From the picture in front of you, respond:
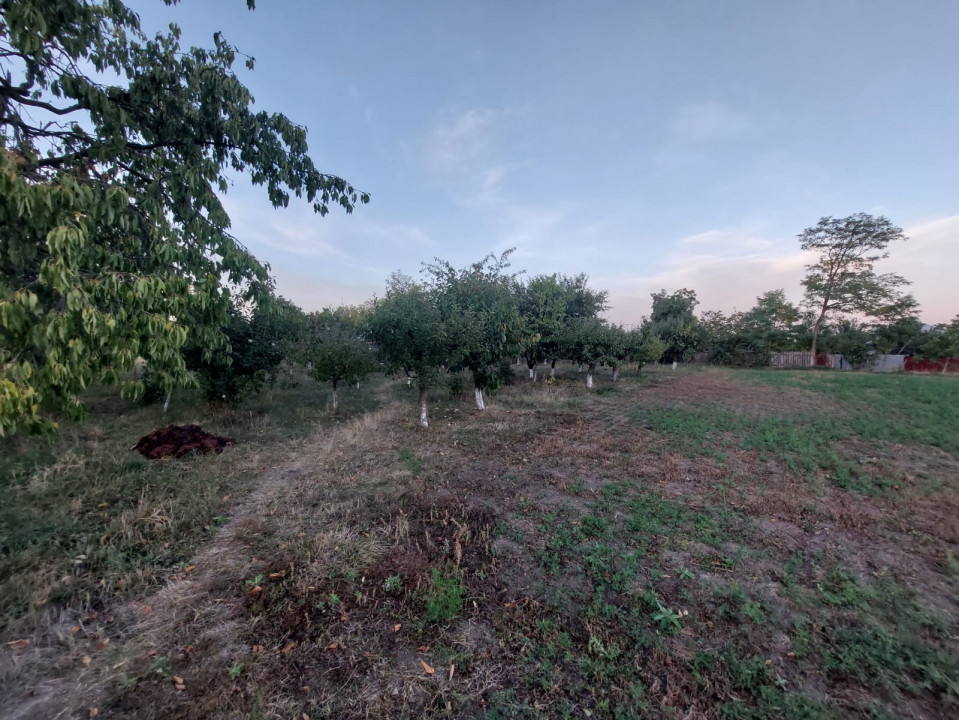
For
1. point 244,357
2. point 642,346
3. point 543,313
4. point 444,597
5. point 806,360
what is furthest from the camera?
point 806,360

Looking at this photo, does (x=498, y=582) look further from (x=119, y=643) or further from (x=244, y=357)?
(x=244, y=357)

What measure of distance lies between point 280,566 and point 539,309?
12.8 meters

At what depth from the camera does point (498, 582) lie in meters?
3.48

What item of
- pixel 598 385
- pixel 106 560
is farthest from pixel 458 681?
pixel 598 385

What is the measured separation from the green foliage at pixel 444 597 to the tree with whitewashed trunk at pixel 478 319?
6.23 m

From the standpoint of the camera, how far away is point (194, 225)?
4.35m

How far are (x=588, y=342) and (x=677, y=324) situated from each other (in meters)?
15.6

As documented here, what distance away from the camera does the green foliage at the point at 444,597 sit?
3033 millimetres

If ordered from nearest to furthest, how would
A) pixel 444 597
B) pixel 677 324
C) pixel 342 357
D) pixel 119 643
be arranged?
pixel 119 643 < pixel 444 597 < pixel 342 357 < pixel 677 324

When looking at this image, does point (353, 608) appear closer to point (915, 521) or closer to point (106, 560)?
point (106, 560)

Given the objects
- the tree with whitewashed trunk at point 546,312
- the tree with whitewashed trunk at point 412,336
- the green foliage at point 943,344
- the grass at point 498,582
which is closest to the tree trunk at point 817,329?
the green foliage at point 943,344

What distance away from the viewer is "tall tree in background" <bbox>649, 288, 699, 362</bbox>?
2758 centimetres

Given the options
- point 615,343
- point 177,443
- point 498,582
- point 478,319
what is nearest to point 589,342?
point 615,343

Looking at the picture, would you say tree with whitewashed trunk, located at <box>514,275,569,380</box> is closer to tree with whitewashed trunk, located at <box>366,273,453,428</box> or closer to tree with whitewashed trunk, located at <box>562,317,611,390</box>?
tree with whitewashed trunk, located at <box>562,317,611,390</box>
